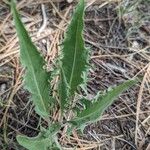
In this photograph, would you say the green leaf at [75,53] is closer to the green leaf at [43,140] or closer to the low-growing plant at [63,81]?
Result: the low-growing plant at [63,81]

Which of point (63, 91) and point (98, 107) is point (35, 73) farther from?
point (98, 107)

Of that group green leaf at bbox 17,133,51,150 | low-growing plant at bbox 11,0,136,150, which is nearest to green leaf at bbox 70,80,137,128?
low-growing plant at bbox 11,0,136,150

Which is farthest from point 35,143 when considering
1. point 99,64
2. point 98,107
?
point 99,64

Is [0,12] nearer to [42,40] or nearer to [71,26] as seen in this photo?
[42,40]

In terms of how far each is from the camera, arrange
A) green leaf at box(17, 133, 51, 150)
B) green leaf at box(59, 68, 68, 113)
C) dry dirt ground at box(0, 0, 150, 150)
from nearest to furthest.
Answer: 1. green leaf at box(17, 133, 51, 150)
2. green leaf at box(59, 68, 68, 113)
3. dry dirt ground at box(0, 0, 150, 150)

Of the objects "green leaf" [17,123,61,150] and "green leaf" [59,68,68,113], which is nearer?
"green leaf" [17,123,61,150]

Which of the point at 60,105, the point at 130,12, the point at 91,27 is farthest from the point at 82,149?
the point at 130,12

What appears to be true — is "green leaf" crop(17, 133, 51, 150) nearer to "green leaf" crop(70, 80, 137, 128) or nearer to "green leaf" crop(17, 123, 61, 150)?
"green leaf" crop(17, 123, 61, 150)
